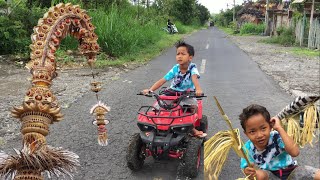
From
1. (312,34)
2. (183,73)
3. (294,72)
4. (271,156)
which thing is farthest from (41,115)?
(312,34)

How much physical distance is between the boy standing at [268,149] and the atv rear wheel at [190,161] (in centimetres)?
116

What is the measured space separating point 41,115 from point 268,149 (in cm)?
227

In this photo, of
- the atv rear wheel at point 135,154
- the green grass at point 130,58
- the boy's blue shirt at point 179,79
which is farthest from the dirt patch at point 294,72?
the atv rear wheel at point 135,154

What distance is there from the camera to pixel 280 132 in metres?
2.77

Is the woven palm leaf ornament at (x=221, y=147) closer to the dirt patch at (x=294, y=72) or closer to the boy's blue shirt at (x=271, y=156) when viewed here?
the boy's blue shirt at (x=271, y=156)

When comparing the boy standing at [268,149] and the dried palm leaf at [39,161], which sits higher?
the dried palm leaf at [39,161]

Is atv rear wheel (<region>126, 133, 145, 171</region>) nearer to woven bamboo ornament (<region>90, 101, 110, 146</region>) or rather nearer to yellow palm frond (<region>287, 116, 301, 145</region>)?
yellow palm frond (<region>287, 116, 301, 145</region>)

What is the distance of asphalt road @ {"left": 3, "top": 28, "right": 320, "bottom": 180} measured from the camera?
4.52 meters

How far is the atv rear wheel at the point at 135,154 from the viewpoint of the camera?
4273 millimetres

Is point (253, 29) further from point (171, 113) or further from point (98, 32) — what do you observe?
point (171, 113)

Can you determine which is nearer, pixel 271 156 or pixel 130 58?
pixel 271 156

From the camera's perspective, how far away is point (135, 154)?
4.30 metres

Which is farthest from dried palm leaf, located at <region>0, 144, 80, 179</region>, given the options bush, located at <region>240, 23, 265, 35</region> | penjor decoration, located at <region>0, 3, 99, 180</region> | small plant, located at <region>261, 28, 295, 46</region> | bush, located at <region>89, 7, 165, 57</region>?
bush, located at <region>240, 23, 265, 35</region>

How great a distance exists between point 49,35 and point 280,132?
200 cm
